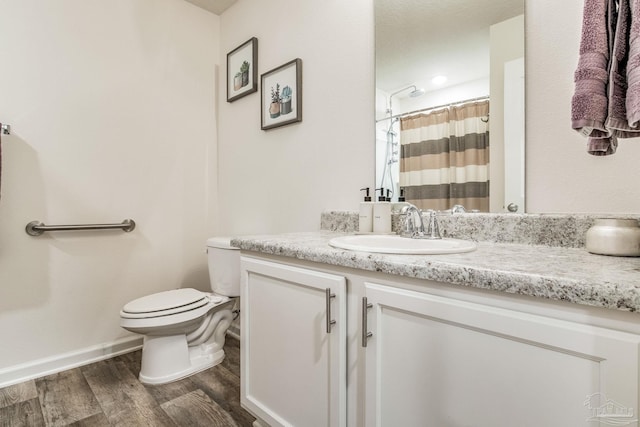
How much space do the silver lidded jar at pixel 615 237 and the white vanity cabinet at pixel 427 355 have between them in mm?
361

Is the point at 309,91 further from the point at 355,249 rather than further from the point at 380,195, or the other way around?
the point at 355,249

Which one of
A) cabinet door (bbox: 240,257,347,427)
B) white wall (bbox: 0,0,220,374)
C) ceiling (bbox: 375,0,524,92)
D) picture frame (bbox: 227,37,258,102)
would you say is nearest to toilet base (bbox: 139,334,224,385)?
white wall (bbox: 0,0,220,374)

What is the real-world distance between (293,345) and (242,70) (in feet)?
6.18

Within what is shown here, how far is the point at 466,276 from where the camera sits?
25.9 inches

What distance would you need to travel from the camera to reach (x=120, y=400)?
1.53 meters

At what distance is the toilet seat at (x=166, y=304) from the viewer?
1586 mm

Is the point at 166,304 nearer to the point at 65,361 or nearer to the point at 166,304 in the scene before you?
the point at 166,304

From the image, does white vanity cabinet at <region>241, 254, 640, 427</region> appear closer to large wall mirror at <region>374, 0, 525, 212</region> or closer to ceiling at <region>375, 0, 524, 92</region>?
large wall mirror at <region>374, 0, 525, 212</region>

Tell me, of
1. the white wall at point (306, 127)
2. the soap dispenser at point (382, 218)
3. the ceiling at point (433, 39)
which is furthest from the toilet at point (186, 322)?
the ceiling at point (433, 39)

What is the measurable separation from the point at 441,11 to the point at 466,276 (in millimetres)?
1156

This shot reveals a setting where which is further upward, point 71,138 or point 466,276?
point 71,138

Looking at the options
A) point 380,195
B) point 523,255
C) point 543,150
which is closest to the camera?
point 523,255

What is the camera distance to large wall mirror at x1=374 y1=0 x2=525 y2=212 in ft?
3.68

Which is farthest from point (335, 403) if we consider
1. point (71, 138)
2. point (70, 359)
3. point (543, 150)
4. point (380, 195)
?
point (71, 138)
